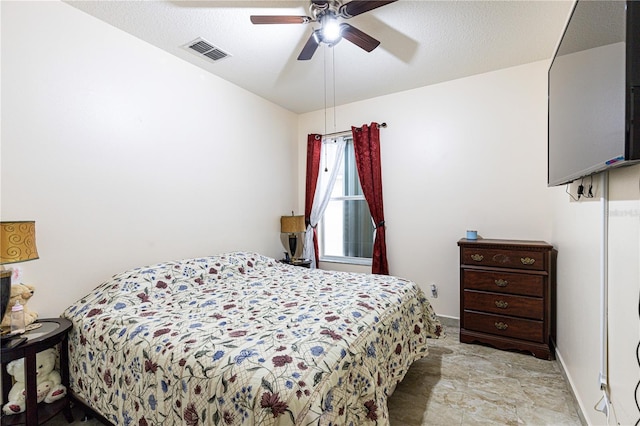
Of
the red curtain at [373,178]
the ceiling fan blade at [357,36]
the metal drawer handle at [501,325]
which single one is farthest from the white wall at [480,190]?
the ceiling fan blade at [357,36]

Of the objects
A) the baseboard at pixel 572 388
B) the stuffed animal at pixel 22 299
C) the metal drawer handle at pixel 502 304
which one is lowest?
the baseboard at pixel 572 388

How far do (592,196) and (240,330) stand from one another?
197 cm

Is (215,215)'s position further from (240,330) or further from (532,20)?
(532,20)

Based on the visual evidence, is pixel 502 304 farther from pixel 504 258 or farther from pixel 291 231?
pixel 291 231

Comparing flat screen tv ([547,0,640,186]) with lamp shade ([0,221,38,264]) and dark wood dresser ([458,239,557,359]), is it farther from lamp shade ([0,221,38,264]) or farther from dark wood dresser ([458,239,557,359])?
lamp shade ([0,221,38,264])

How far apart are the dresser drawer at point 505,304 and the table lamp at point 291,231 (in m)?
2.10

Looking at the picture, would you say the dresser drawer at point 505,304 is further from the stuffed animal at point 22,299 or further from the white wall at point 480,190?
the stuffed animal at point 22,299

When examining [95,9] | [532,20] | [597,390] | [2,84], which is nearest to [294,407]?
[597,390]

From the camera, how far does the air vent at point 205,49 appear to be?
97.6 inches

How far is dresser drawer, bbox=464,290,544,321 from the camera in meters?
2.52

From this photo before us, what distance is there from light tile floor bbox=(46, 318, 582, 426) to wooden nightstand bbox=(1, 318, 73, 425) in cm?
15

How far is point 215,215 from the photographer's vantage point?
3084 mm

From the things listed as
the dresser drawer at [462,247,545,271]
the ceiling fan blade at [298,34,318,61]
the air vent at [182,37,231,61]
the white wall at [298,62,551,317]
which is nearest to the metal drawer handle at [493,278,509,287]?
A: the dresser drawer at [462,247,545,271]

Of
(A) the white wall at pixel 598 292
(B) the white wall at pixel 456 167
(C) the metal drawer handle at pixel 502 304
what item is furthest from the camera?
(B) the white wall at pixel 456 167
